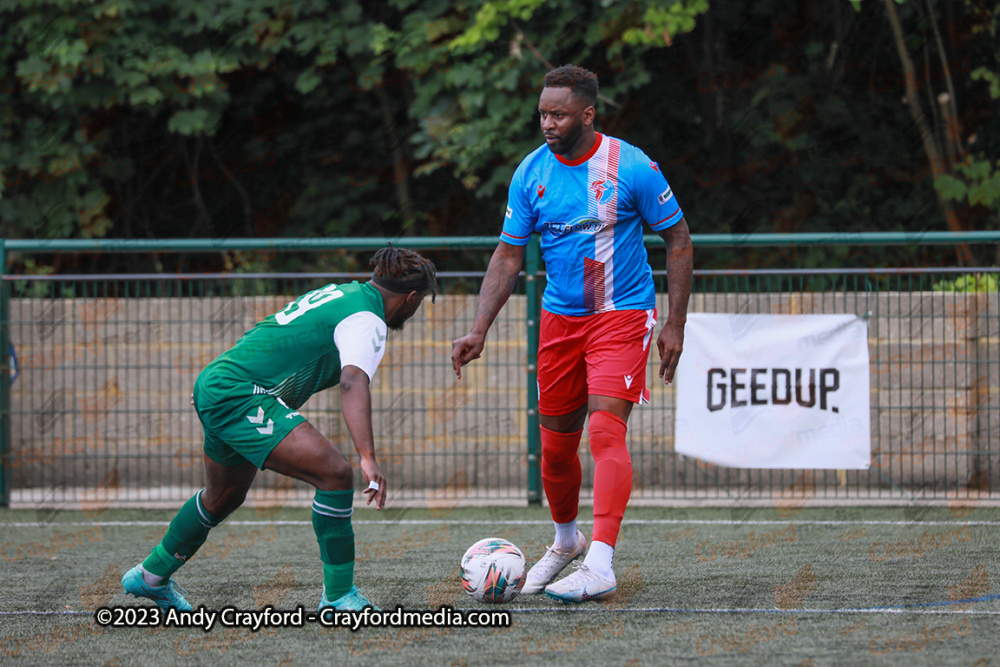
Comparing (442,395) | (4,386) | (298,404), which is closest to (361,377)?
(298,404)

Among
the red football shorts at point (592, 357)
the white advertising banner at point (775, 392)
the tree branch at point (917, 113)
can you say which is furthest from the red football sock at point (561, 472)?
the tree branch at point (917, 113)

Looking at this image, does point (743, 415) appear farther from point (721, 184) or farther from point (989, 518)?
point (721, 184)

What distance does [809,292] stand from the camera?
775 centimetres

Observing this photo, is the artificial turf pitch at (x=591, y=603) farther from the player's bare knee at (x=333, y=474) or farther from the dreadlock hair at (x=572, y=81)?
the dreadlock hair at (x=572, y=81)

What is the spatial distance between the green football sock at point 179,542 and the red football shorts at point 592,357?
4.91 ft

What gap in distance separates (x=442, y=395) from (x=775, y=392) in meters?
2.39

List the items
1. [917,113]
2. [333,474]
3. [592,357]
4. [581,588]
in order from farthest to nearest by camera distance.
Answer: [917,113]
[592,357]
[581,588]
[333,474]

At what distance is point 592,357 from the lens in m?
4.64

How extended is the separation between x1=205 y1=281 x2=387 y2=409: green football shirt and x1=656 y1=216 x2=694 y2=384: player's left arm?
122 cm

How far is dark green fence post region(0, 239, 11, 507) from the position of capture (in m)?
7.86

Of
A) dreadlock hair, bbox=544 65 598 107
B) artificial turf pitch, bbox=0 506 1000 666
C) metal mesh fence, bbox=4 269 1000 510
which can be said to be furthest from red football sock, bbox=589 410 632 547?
metal mesh fence, bbox=4 269 1000 510

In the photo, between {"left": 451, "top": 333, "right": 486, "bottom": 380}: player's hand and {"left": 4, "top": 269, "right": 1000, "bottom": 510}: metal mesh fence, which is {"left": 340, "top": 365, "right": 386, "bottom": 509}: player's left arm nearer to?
{"left": 451, "top": 333, "right": 486, "bottom": 380}: player's hand

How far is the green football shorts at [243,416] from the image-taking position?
410 centimetres

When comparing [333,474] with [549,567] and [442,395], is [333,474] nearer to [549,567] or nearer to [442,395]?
[549,567]
